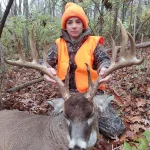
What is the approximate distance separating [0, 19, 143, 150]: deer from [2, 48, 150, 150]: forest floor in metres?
0.75

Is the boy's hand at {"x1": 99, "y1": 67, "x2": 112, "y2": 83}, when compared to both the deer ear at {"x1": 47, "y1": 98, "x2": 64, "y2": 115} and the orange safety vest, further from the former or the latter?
the deer ear at {"x1": 47, "y1": 98, "x2": 64, "y2": 115}

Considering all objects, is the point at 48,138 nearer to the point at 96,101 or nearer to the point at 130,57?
the point at 96,101

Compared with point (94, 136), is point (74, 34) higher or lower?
higher

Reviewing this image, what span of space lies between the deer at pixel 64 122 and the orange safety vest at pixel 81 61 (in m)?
0.56

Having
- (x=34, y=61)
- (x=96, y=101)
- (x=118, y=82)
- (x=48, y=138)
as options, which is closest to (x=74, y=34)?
(x=34, y=61)

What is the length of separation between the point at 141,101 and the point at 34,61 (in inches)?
99.8

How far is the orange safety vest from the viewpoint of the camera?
5.05 meters

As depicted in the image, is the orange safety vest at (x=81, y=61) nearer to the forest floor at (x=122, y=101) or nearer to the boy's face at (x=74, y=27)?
the boy's face at (x=74, y=27)

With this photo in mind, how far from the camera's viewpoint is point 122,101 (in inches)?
243

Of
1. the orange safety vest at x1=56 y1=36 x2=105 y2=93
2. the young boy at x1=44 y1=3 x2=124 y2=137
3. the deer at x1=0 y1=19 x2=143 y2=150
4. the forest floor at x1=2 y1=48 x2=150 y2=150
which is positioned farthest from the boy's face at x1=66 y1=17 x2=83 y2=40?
the forest floor at x1=2 y1=48 x2=150 y2=150

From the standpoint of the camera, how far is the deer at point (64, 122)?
3.78 meters

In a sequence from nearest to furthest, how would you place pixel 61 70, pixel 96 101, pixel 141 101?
pixel 96 101, pixel 61 70, pixel 141 101

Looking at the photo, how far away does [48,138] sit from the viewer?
14.0ft

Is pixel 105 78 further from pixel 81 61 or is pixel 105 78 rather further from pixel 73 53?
pixel 73 53
